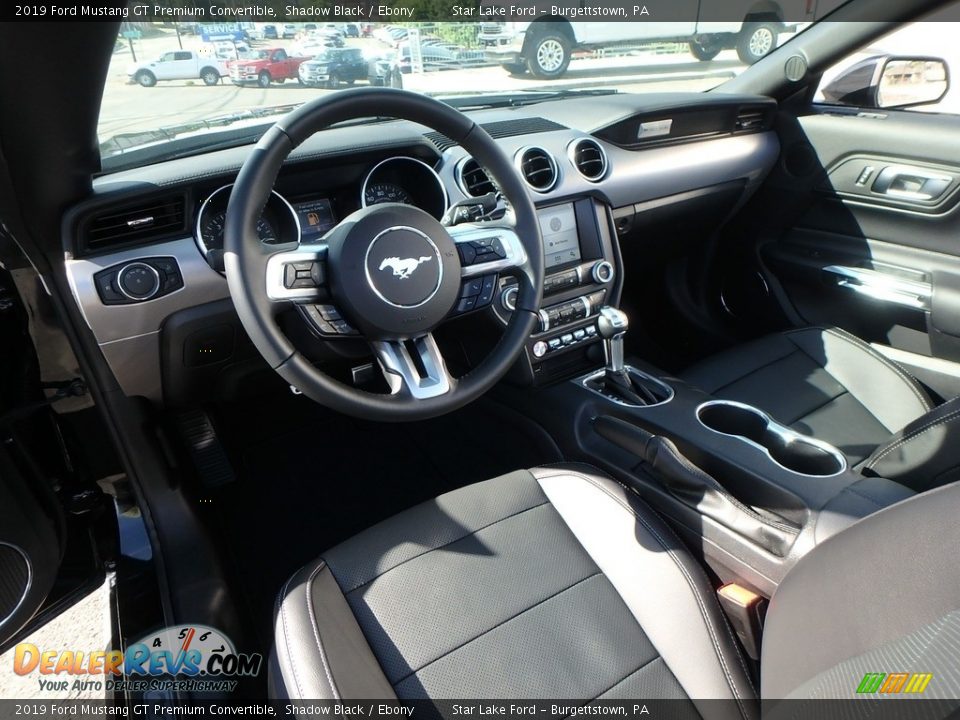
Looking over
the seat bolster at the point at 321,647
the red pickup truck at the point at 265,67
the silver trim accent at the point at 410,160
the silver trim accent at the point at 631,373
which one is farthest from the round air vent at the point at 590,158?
the seat bolster at the point at 321,647

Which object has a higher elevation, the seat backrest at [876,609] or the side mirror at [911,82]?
the side mirror at [911,82]

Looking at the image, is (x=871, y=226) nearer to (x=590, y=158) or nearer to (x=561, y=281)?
(x=590, y=158)

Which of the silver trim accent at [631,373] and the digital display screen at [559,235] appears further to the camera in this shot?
the digital display screen at [559,235]

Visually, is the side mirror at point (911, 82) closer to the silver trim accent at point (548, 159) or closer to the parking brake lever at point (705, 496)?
the silver trim accent at point (548, 159)

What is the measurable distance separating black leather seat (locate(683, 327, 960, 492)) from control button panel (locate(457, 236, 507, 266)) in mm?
976

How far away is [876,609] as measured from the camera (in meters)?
0.71

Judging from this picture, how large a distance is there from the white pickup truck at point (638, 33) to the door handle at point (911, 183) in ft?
2.02

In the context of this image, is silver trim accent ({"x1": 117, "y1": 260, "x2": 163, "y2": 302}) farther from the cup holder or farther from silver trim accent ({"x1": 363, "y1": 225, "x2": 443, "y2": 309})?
the cup holder

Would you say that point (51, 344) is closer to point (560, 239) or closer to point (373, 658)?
point (373, 658)

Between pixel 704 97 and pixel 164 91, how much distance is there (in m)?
1.79

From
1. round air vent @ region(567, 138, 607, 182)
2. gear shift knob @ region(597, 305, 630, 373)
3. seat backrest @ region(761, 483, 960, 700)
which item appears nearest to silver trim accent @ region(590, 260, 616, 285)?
gear shift knob @ region(597, 305, 630, 373)

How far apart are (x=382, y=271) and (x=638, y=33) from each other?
1709 mm

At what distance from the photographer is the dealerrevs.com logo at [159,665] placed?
159 centimetres

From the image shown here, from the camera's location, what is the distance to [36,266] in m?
1.49
